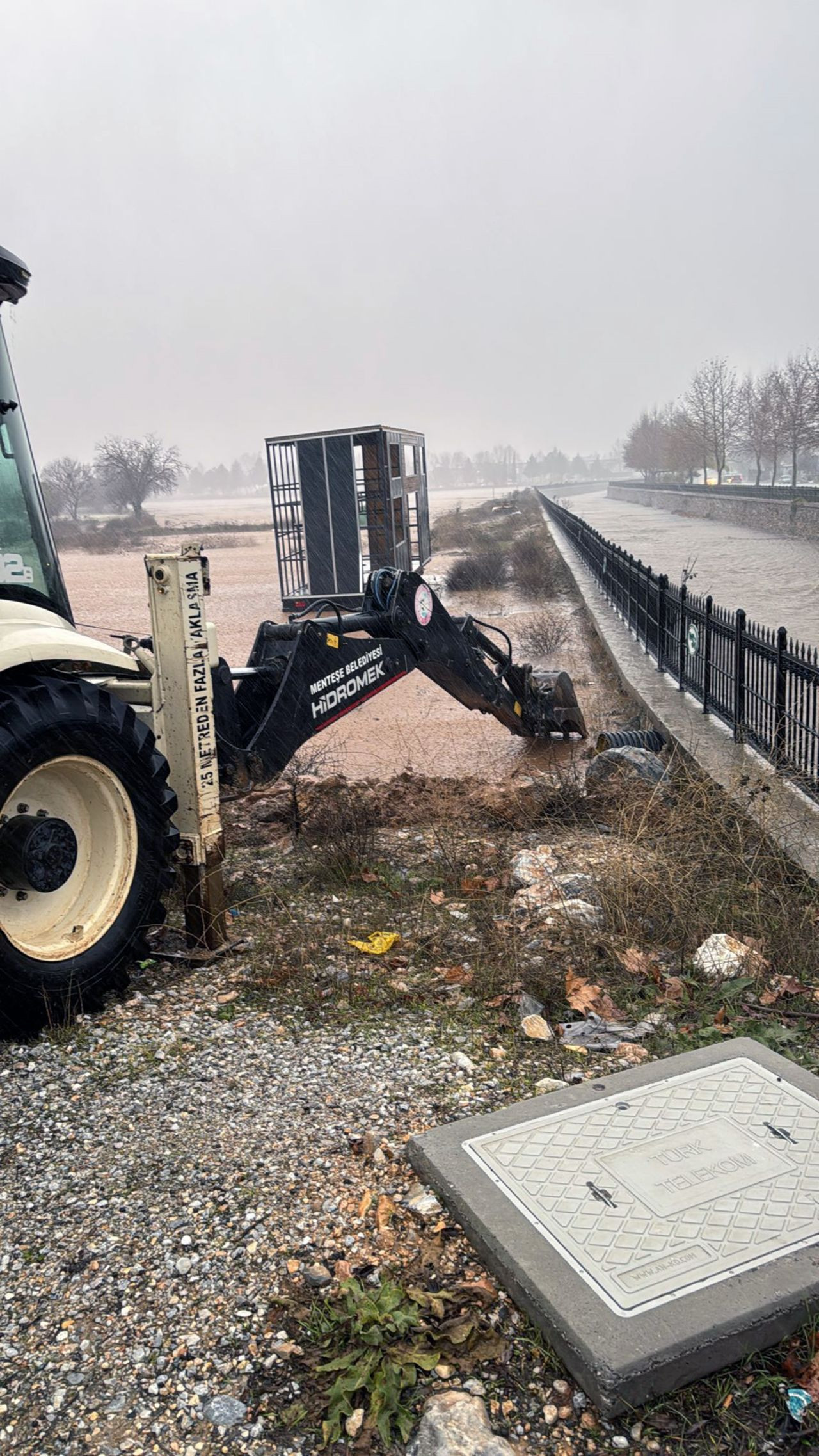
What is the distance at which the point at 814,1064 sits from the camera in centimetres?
399

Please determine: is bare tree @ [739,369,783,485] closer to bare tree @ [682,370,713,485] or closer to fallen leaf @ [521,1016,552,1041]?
bare tree @ [682,370,713,485]

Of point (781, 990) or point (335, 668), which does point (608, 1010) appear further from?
point (335, 668)

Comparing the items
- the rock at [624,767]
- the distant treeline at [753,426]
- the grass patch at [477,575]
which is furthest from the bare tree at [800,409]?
the rock at [624,767]

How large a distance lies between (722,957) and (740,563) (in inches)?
909

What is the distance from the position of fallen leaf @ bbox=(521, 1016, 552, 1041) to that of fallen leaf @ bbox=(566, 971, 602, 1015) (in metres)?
0.20

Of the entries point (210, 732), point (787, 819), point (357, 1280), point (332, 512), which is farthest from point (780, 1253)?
point (332, 512)

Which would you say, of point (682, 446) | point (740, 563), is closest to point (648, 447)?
point (682, 446)

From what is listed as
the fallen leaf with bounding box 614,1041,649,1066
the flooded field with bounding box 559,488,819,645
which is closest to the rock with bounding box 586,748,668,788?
the fallen leaf with bounding box 614,1041,649,1066

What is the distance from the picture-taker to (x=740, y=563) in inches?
1039

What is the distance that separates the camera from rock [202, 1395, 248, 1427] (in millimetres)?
2582

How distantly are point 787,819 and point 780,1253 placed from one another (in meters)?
3.98

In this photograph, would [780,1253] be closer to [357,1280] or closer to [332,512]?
[357,1280]

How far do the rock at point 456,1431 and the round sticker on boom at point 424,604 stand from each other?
5442mm

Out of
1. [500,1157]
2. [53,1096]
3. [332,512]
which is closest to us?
[500,1157]
